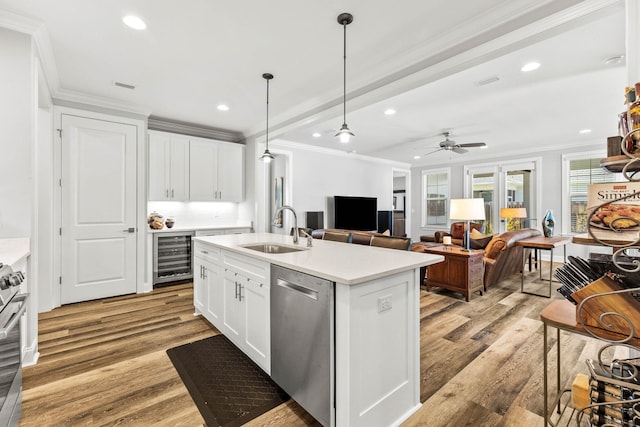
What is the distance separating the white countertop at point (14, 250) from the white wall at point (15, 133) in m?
0.08

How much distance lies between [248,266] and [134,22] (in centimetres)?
211

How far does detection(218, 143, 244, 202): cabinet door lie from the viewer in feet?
17.0

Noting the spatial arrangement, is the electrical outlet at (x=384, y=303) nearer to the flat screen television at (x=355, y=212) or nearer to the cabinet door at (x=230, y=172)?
the cabinet door at (x=230, y=172)

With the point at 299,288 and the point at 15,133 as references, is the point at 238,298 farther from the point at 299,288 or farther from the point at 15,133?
the point at 15,133

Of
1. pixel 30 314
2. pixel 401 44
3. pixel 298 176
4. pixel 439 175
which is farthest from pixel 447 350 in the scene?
pixel 439 175

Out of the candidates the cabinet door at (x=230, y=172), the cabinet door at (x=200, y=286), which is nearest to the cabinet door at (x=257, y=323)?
the cabinet door at (x=200, y=286)

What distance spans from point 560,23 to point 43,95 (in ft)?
15.4

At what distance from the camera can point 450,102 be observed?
13.0ft

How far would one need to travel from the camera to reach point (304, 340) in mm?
1680

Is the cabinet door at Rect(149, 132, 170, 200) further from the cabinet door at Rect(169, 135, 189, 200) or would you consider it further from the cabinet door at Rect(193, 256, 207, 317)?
the cabinet door at Rect(193, 256, 207, 317)

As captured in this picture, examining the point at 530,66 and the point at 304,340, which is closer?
the point at 304,340

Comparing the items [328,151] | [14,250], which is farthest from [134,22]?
[328,151]

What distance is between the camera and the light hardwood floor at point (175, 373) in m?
1.77

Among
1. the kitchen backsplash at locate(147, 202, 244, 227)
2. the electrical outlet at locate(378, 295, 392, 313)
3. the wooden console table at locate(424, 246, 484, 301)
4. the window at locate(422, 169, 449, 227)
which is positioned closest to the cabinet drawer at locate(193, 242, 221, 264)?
the electrical outlet at locate(378, 295, 392, 313)
